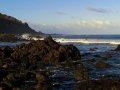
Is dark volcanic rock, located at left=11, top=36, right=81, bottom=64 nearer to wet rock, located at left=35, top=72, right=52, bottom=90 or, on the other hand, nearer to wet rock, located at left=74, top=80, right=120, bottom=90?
wet rock, located at left=35, top=72, right=52, bottom=90

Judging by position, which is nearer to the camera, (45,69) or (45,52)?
(45,69)

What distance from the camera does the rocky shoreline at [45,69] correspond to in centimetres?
2492

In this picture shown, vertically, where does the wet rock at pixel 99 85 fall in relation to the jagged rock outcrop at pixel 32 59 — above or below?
below

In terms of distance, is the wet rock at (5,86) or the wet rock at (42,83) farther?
the wet rock at (42,83)

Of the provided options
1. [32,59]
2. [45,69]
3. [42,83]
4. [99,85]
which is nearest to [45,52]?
[32,59]

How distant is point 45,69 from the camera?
35219 millimetres

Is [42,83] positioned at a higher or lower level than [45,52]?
lower

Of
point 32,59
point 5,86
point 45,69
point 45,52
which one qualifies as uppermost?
point 45,52

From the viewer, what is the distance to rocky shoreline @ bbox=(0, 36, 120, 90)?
24.9 m

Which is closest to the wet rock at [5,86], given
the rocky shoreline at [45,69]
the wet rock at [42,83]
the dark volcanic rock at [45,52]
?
the rocky shoreline at [45,69]

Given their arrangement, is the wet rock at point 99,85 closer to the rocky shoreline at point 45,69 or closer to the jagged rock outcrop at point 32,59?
the rocky shoreline at point 45,69

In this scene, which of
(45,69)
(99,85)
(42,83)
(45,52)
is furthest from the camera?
(45,52)

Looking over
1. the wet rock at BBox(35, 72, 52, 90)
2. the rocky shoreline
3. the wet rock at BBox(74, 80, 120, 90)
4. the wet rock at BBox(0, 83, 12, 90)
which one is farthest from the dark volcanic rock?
the wet rock at BBox(0, 83, 12, 90)

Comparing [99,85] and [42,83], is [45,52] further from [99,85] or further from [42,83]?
[99,85]
